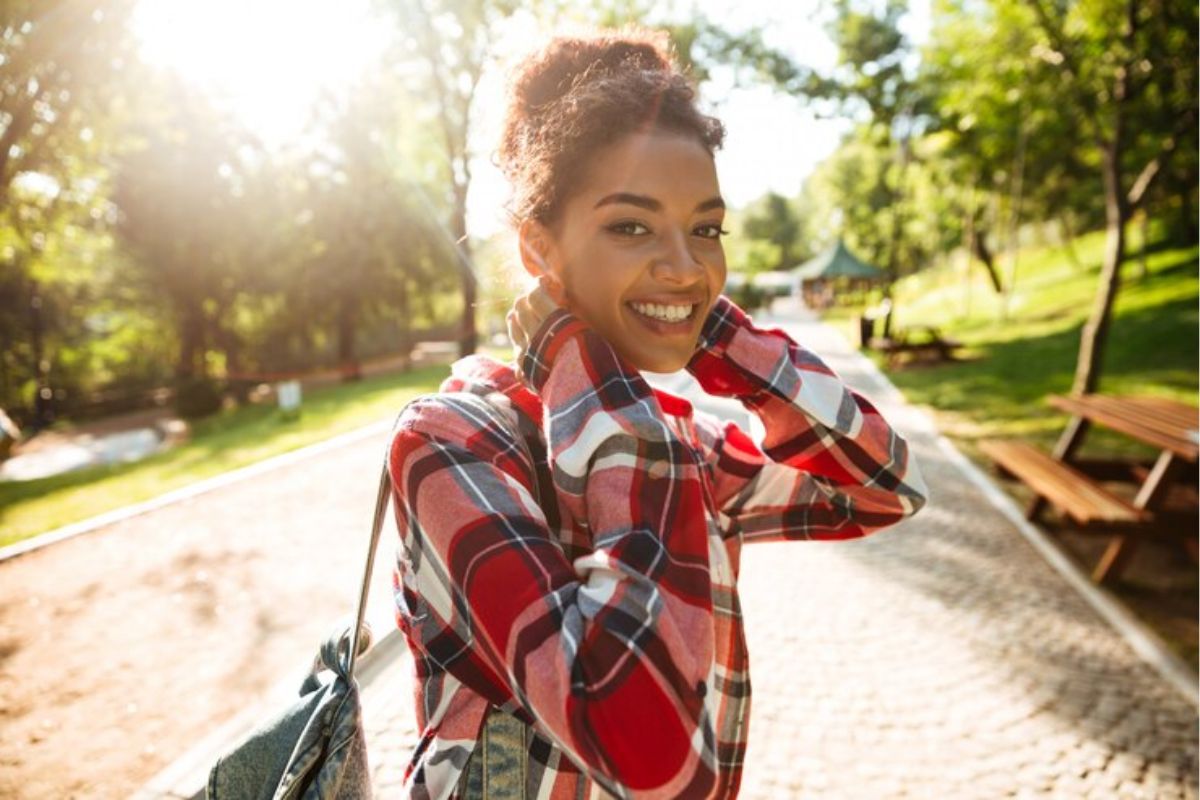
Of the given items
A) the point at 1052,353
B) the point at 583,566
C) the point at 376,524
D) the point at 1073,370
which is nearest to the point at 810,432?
the point at 583,566

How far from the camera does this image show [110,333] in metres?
32.4

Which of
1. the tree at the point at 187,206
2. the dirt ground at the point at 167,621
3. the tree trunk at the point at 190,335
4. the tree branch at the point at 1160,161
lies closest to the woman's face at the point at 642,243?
the dirt ground at the point at 167,621

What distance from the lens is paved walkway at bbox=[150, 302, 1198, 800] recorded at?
9.55ft

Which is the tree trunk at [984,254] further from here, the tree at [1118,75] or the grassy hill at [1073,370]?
the tree at [1118,75]

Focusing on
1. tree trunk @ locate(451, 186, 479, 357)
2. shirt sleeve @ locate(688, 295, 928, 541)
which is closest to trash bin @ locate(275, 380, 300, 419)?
tree trunk @ locate(451, 186, 479, 357)

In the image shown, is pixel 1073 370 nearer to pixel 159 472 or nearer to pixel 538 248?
pixel 538 248

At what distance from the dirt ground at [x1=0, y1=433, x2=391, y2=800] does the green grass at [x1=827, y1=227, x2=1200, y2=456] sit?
308 inches

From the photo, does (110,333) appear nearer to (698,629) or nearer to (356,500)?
(356,500)

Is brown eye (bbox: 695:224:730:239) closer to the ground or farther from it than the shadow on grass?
farther from it

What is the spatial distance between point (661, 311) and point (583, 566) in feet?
1.80

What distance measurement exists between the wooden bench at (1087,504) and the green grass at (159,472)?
20.4 ft

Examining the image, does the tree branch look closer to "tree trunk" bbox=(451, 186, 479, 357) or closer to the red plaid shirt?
the red plaid shirt

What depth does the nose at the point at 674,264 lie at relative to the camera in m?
1.22

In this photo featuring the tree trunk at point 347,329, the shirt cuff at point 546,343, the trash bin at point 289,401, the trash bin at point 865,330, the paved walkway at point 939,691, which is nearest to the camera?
the shirt cuff at point 546,343
